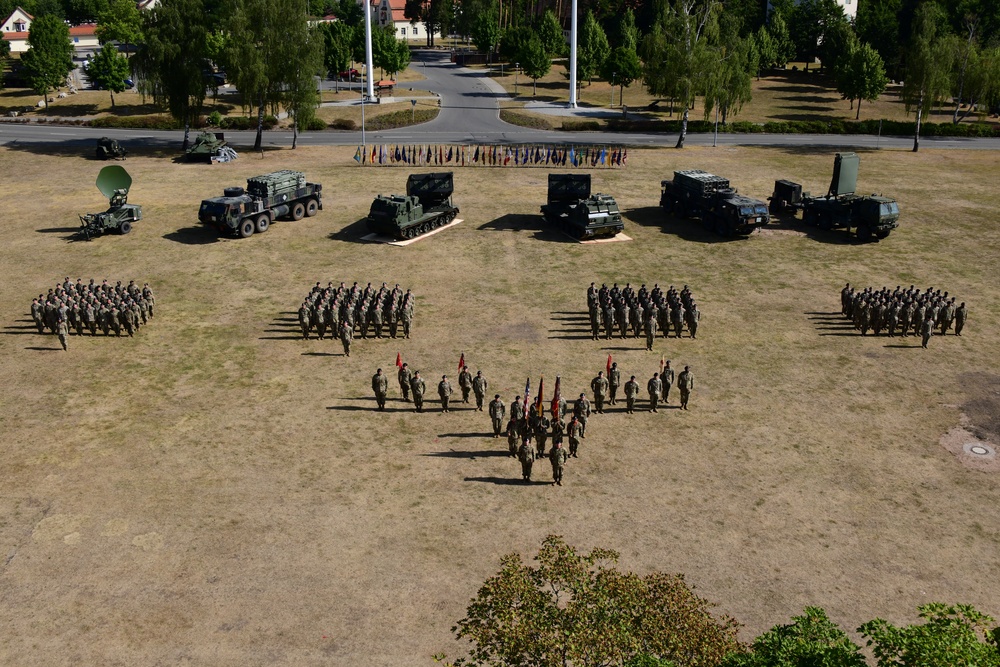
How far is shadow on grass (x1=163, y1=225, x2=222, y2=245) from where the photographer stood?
3753cm

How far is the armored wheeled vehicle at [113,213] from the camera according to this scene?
3762 cm

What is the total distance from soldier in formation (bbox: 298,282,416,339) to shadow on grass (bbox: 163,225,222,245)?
12030 mm

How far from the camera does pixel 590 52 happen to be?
295 ft

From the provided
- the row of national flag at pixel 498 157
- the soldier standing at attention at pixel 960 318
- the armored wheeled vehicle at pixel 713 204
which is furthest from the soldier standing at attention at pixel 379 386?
the row of national flag at pixel 498 157

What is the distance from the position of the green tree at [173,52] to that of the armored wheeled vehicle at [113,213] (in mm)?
17115

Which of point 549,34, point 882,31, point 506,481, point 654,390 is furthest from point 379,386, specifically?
point 882,31

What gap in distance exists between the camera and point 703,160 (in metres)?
56.1

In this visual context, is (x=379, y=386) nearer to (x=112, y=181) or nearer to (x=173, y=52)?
(x=112, y=181)

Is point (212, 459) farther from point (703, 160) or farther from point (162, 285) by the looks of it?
point (703, 160)

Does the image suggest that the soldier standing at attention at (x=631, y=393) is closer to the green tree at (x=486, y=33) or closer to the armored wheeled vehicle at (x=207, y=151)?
the armored wheeled vehicle at (x=207, y=151)

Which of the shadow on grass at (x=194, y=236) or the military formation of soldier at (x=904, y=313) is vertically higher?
the shadow on grass at (x=194, y=236)

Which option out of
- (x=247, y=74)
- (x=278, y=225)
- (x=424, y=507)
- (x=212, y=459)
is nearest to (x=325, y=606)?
(x=424, y=507)

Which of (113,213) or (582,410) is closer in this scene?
(582,410)

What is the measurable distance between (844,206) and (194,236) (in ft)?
100
